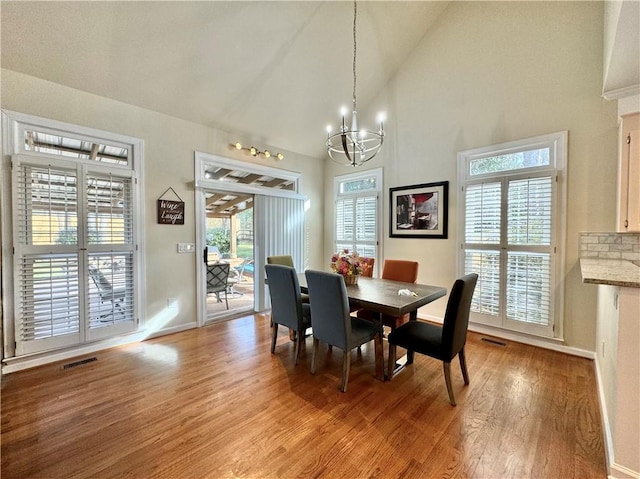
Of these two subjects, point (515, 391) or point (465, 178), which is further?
point (465, 178)

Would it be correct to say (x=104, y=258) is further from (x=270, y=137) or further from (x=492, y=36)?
(x=492, y=36)

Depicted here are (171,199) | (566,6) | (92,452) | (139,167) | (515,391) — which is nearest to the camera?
(92,452)

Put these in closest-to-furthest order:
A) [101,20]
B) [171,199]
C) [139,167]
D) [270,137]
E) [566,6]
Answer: [101,20], [566,6], [139,167], [171,199], [270,137]

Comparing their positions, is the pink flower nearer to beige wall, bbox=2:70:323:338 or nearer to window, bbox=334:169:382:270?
window, bbox=334:169:382:270

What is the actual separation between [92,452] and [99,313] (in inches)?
72.2

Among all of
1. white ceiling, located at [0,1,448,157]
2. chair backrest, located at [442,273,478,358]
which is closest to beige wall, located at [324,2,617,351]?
white ceiling, located at [0,1,448,157]

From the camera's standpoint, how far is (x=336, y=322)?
2.35 m

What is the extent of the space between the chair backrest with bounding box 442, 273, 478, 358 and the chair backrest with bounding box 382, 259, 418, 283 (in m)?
1.18

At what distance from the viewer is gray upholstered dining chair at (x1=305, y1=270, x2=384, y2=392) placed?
228 cm

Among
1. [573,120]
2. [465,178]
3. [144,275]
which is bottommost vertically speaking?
[144,275]

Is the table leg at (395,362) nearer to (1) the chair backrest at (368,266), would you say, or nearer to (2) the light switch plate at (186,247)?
(1) the chair backrest at (368,266)

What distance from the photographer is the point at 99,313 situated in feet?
10.2

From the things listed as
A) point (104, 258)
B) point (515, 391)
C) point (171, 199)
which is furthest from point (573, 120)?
point (104, 258)

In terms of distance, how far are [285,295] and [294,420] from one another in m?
1.11
